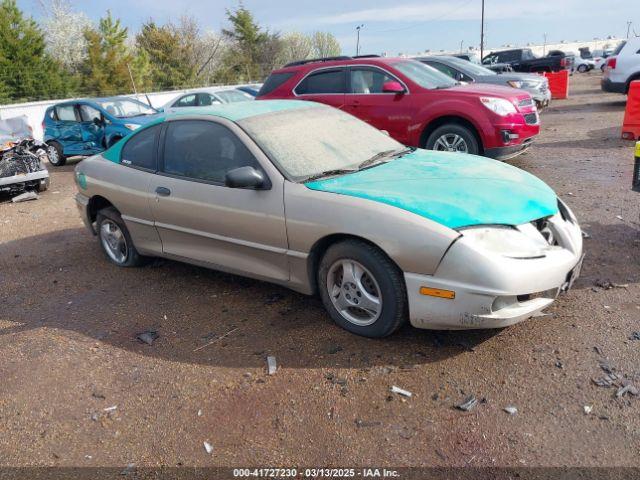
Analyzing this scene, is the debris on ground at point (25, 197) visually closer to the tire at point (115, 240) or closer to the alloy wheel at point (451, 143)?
the tire at point (115, 240)

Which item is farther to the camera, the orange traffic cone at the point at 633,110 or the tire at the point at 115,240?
the orange traffic cone at the point at 633,110

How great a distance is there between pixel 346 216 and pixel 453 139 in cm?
504

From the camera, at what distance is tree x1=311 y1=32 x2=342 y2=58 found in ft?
236

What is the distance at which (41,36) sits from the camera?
28953mm

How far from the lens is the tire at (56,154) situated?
1316 cm

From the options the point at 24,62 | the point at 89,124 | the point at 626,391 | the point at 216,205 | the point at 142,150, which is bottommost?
the point at 626,391

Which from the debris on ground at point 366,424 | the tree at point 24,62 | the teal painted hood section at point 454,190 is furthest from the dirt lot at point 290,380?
the tree at point 24,62

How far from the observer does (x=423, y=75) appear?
28.1 feet

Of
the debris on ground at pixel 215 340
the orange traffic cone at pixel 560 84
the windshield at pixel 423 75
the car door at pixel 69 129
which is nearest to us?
the debris on ground at pixel 215 340

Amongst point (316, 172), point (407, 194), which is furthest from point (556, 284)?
point (316, 172)

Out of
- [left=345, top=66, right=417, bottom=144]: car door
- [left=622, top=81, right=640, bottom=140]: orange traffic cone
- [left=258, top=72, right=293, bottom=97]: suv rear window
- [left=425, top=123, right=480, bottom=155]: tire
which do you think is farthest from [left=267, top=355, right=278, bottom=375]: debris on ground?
[left=622, top=81, right=640, bottom=140]: orange traffic cone

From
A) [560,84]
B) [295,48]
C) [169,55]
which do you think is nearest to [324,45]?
[295,48]

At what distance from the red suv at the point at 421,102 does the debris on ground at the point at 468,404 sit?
5.38 m

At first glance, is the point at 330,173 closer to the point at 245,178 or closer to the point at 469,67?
the point at 245,178
